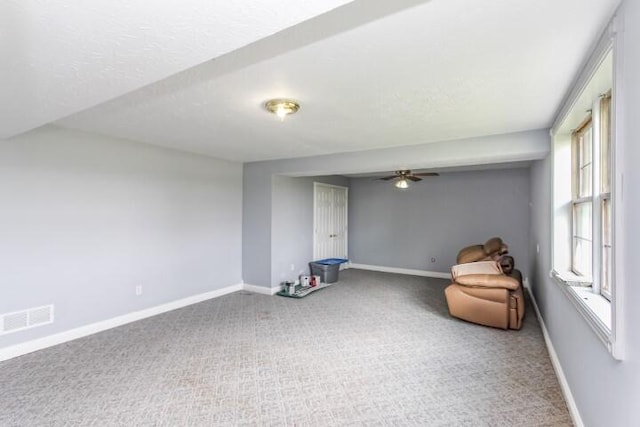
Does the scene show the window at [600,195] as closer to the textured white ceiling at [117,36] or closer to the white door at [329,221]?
the textured white ceiling at [117,36]

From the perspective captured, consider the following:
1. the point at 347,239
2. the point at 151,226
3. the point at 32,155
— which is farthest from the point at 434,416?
the point at 347,239

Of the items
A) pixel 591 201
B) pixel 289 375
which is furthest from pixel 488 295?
pixel 289 375

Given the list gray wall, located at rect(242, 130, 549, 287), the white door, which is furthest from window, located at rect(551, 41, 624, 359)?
the white door

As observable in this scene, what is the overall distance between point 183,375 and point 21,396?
3.77ft

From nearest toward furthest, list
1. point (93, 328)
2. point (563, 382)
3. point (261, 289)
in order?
point (563, 382), point (93, 328), point (261, 289)

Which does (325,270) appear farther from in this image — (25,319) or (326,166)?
(25,319)

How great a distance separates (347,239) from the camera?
8.02 metres

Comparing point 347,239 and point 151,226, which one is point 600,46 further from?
point 347,239

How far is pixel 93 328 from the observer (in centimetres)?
369

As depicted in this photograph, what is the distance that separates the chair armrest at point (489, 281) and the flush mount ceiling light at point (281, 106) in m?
2.97

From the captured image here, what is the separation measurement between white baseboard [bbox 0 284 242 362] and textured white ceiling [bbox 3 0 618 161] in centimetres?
223

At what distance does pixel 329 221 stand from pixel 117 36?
20.0ft

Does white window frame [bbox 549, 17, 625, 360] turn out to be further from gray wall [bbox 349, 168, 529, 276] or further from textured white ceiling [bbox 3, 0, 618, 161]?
gray wall [bbox 349, 168, 529, 276]

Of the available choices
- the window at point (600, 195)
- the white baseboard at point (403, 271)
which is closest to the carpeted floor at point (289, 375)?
the window at point (600, 195)
